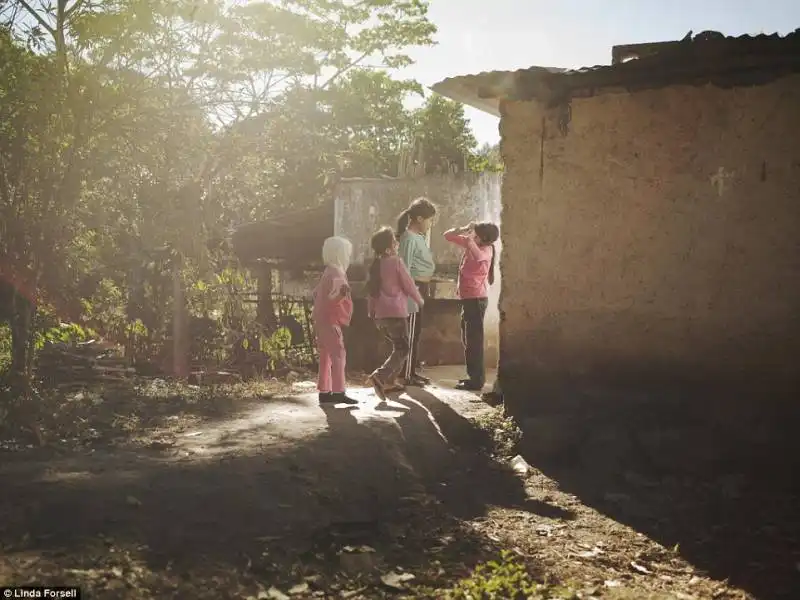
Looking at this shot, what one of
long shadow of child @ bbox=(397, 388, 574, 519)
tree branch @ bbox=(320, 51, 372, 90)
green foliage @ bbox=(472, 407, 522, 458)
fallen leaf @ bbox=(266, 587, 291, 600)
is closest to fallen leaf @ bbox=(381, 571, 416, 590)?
fallen leaf @ bbox=(266, 587, 291, 600)

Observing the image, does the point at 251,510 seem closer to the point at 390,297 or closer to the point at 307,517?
the point at 307,517

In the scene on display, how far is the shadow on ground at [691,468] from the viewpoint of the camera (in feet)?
13.7

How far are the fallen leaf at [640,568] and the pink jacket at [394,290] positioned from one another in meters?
3.44

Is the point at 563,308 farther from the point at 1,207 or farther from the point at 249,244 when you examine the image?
the point at 249,244

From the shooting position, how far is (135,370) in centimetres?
997

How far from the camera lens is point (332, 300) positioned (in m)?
6.85

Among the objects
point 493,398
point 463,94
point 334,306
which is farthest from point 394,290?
point 463,94

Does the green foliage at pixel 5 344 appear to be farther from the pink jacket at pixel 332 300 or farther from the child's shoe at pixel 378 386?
the child's shoe at pixel 378 386

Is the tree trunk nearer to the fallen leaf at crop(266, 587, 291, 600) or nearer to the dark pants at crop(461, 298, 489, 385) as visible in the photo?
the dark pants at crop(461, 298, 489, 385)

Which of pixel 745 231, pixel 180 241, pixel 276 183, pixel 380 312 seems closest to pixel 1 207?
pixel 180 241

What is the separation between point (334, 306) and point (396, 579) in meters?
3.64

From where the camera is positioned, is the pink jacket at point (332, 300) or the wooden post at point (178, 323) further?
the wooden post at point (178, 323)

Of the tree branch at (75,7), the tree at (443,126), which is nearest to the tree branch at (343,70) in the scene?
the tree at (443,126)

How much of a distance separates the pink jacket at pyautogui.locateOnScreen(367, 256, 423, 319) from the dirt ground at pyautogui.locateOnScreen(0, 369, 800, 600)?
1.00 meters
